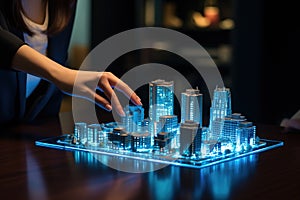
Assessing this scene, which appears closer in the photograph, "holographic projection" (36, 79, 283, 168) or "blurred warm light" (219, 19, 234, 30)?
"holographic projection" (36, 79, 283, 168)

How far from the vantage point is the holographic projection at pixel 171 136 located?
1312mm

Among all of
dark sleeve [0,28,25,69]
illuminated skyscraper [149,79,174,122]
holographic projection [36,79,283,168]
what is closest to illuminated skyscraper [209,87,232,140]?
holographic projection [36,79,283,168]

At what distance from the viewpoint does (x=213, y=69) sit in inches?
162

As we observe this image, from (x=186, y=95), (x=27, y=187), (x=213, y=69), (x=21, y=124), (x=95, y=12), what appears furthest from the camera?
(x=95, y=12)

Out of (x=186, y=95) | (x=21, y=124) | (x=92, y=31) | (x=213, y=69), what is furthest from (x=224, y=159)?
(x=92, y=31)

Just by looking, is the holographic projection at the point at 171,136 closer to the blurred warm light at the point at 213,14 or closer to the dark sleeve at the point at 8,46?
the dark sleeve at the point at 8,46

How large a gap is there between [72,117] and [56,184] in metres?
0.85

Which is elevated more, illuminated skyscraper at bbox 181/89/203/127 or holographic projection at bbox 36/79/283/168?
illuminated skyscraper at bbox 181/89/203/127

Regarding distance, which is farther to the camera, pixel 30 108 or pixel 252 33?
A: pixel 252 33

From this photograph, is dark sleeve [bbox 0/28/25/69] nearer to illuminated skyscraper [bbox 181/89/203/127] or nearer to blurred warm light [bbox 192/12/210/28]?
illuminated skyscraper [bbox 181/89/203/127]

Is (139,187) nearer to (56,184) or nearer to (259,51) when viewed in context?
(56,184)

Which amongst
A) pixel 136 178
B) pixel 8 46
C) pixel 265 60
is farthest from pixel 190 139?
pixel 265 60

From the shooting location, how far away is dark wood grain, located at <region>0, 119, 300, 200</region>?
41.5 inches

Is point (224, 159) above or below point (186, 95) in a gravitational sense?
below
